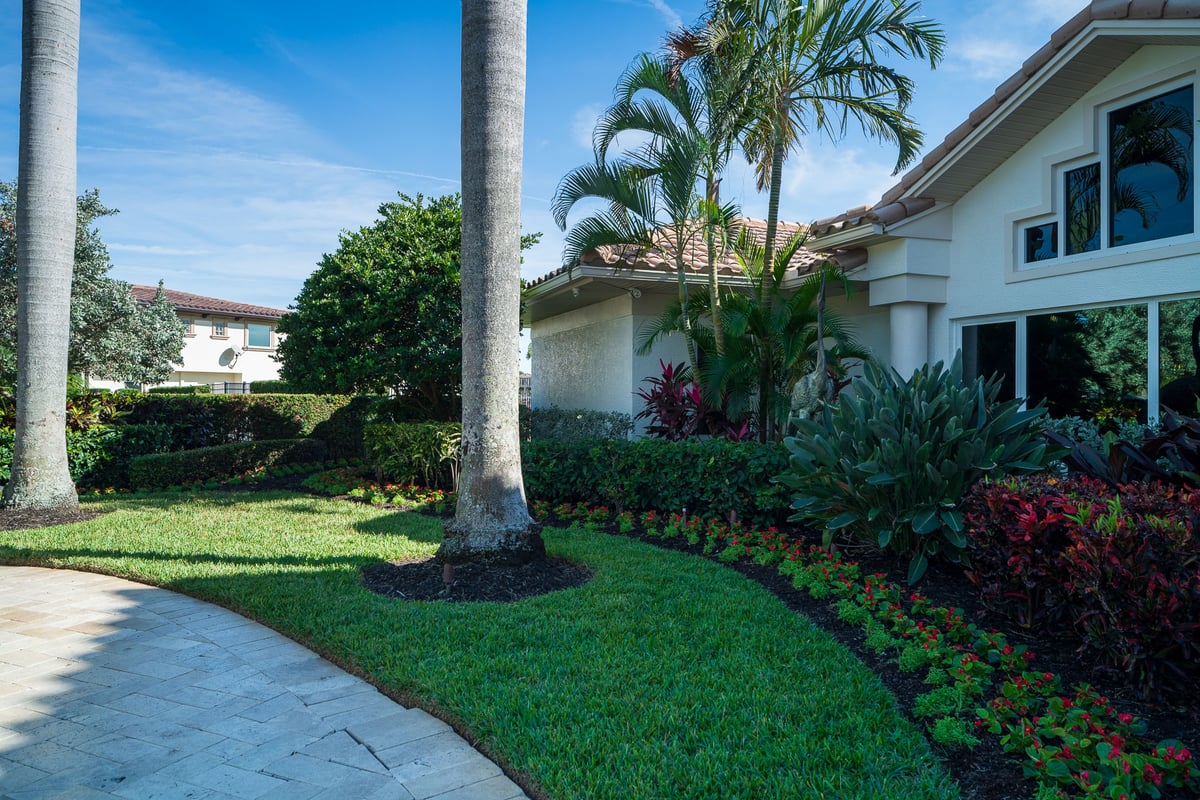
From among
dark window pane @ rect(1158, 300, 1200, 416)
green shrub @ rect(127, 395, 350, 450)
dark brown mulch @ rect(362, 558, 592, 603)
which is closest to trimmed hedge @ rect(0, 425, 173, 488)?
green shrub @ rect(127, 395, 350, 450)

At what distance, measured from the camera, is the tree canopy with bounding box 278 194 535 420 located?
11570 millimetres

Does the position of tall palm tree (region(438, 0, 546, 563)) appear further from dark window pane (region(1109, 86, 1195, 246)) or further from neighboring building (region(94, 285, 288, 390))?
neighboring building (region(94, 285, 288, 390))

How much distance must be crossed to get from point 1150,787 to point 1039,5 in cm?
959

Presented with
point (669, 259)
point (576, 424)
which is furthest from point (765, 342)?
point (576, 424)

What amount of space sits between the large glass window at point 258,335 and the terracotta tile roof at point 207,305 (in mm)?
1028

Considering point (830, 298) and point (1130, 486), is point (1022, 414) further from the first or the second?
point (830, 298)

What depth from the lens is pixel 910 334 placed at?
9367mm

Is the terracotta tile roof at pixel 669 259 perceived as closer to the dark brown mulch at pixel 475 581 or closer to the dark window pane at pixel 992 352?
the dark window pane at pixel 992 352

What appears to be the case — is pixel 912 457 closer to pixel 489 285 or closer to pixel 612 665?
pixel 612 665

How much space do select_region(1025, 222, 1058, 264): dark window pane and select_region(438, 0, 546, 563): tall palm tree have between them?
20.5 ft

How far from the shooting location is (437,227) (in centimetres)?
1227

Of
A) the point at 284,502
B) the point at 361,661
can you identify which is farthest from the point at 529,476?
the point at 361,661

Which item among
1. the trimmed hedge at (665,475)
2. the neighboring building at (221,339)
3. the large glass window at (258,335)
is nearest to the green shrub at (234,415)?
the trimmed hedge at (665,475)

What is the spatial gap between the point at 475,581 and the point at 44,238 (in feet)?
25.7
